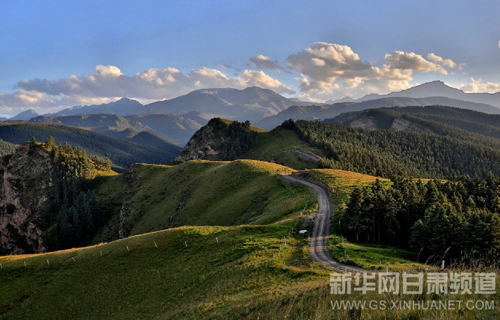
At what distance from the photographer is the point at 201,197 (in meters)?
→ 75.6

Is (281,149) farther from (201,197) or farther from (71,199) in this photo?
(71,199)

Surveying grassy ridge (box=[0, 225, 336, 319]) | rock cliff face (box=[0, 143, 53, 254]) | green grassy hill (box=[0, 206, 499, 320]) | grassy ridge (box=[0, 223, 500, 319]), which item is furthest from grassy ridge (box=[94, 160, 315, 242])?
rock cliff face (box=[0, 143, 53, 254])

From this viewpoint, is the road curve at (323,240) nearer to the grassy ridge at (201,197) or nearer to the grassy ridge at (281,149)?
the grassy ridge at (201,197)

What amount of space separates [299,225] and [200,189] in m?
49.9

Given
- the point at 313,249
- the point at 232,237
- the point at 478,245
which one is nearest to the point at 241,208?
the point at 232,237

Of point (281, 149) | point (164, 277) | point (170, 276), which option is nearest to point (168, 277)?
point (170, 276)

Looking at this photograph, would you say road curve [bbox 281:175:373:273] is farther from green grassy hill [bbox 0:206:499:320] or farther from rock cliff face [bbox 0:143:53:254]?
rock cliff face [bbox 0:143:53:254]

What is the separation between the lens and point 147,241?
39.8m

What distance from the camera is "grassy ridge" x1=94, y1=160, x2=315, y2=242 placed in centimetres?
5766

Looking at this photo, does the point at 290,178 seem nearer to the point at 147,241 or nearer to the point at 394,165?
the point at 147,241

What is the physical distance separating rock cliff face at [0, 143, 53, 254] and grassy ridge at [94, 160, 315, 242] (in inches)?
1489

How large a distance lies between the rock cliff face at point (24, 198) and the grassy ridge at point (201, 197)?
37826mm

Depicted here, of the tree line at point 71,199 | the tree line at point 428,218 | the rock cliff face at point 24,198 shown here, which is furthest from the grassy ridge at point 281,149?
the rock cliff face at point 24,198

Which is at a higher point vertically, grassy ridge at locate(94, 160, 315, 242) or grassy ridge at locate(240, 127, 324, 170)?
grassy ridge at locate(240, 127, 324, 170)
